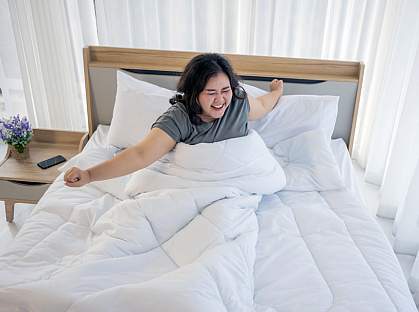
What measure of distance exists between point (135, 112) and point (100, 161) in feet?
1.03

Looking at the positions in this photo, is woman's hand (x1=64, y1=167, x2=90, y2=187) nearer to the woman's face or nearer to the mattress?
the mattress

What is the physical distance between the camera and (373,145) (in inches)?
104

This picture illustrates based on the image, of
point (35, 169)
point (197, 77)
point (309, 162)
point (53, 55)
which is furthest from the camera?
point (53, 55)

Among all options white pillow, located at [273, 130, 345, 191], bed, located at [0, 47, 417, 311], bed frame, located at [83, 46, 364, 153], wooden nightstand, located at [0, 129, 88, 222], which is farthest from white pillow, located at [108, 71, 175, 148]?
white pillow, located at [273, 130, 345, 191]

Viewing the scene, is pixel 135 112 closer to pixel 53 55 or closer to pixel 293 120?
pixel 293 120

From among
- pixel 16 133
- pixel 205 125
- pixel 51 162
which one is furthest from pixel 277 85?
pixel 16 133

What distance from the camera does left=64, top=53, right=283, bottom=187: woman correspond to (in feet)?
5.08

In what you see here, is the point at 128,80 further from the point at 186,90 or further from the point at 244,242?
the point at 244,242

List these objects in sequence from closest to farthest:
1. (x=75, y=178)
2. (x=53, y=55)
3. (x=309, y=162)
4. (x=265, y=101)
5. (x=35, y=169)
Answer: (x=75, y=178) → (x=309, y=162) → (x=265, y=101) → (x=35, y=169) → (x=53, y=55)

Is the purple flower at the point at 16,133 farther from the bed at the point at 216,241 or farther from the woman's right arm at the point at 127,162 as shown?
the woman's right arm at the point at 127,162

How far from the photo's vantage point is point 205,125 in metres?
1.73

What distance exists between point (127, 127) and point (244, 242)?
988 millimetres

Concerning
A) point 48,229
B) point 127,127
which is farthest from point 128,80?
point 48,229

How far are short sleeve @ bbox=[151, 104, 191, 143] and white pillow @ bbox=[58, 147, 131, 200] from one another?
11.7 inches
